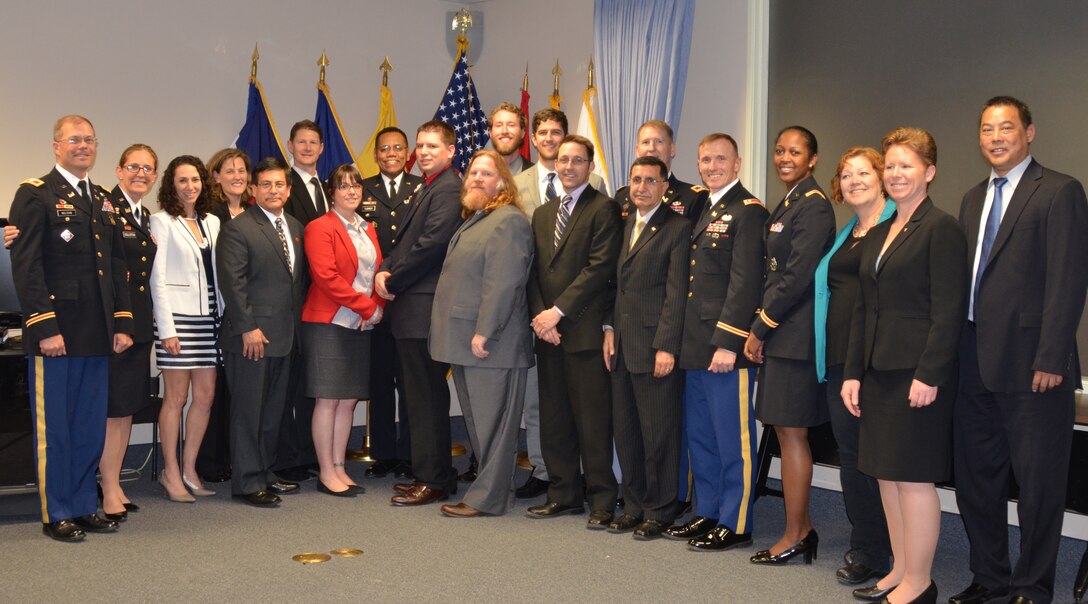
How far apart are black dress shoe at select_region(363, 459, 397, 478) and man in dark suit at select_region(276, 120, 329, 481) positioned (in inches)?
11.4

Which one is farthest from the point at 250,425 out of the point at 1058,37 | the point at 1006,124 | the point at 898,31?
the point at 1058,37

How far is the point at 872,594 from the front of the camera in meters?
3.34

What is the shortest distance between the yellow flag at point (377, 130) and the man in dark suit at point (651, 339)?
133 inches

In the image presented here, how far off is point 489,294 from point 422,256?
1.43 ft

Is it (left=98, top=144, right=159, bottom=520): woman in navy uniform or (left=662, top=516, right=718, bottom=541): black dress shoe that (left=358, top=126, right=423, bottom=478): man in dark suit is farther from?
(left=662, top=516, right=718, bottom=541): black dress shoe

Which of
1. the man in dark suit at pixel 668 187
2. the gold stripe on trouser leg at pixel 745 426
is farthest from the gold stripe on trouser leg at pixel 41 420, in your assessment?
the gold stripe on trouser leg at pixel 745 426

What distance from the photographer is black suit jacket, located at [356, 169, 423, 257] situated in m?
5.12

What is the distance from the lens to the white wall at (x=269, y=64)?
19.3 feet

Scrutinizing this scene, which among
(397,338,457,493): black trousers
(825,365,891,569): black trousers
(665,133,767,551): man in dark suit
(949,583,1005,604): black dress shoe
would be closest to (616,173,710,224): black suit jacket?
(665,133,767,551): man in dark suit

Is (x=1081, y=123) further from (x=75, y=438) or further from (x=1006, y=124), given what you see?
(x=75, y=438)

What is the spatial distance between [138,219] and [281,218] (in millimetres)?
626

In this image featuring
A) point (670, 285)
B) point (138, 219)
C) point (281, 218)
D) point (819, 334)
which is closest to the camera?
point (819, 334)

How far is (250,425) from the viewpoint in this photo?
4.57m

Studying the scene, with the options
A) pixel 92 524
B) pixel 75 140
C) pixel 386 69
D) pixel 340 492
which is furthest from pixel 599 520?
pixel 386 69
